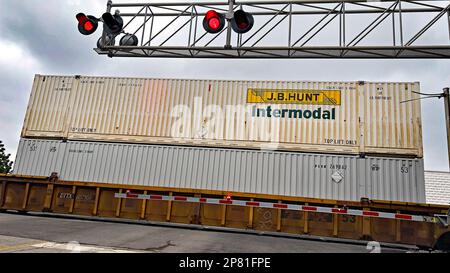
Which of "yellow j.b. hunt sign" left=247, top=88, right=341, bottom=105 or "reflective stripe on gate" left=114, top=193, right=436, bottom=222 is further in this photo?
"yellow j.b. hunt sign" left=247, top=88, right=341, bottom=105

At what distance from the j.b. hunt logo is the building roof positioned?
2784 centimetres

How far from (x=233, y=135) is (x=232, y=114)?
0.87m

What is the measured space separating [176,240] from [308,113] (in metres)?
6.69

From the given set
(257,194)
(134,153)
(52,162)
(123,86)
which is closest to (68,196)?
(52,162)

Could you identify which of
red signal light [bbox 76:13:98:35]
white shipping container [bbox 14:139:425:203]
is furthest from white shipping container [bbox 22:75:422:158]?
red signal light [bbox 76:13:98:35]

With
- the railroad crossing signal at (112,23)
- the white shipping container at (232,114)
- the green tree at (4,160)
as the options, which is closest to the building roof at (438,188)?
the white shipping container at (232,114)

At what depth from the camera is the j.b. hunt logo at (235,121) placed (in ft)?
36.2

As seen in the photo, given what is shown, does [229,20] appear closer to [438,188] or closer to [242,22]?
[242,22]

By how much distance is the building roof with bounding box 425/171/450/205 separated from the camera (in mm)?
30703

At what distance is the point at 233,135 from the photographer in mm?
11258

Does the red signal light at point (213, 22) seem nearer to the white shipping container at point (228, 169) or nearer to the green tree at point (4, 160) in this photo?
the white shipping container at point (228, 169)

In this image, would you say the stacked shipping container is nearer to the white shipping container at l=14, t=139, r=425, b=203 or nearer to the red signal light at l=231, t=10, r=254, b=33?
the white shipping container at l=14, t=139, r=425, b=203

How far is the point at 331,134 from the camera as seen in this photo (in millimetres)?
10719

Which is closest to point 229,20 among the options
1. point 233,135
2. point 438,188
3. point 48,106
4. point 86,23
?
point 86,23
